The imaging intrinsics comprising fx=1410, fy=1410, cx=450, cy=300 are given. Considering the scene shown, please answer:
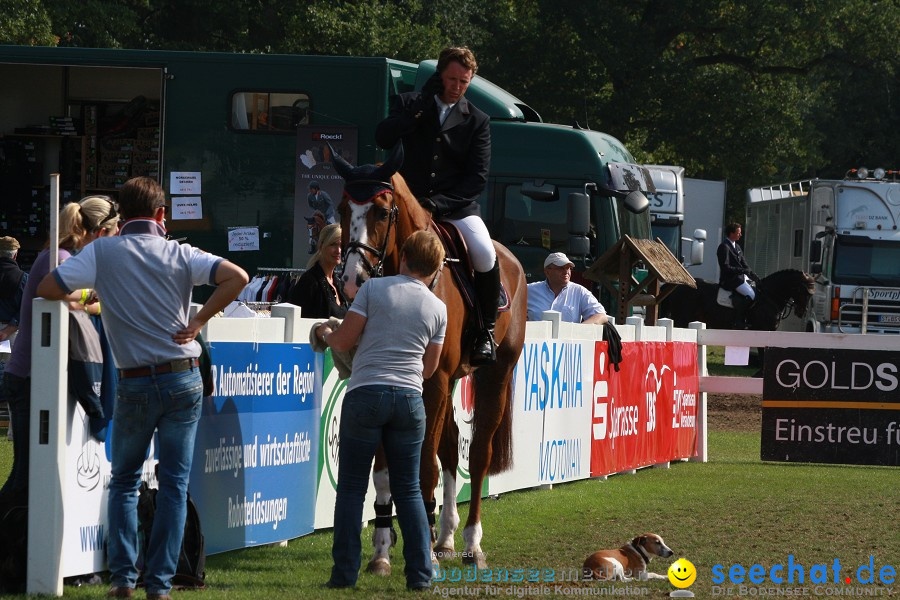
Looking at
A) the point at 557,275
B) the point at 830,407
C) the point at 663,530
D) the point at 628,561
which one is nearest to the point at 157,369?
the point at 628,561

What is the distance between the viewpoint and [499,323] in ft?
29.6

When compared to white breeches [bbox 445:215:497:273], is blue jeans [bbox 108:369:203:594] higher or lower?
lower

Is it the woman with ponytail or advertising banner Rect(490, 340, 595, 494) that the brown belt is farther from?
advertising banner Rect(490, 340, 595, 494)

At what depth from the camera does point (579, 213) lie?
55.0 ft

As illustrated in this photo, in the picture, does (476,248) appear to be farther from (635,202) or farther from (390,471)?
A: (635,202)

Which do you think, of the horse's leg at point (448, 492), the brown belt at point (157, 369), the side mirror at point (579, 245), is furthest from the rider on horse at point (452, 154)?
the side mirror at point (579, 245)

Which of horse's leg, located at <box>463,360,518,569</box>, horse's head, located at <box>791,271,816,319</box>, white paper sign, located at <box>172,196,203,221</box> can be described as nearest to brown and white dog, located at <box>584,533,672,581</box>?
horse's leg, located at <box>463,360,518,569</box>

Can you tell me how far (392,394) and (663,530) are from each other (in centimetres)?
355

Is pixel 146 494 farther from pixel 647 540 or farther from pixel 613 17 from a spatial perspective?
pixel 613 17

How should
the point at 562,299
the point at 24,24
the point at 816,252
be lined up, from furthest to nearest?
1. the point at 816,252
2. the point at 24,24
3. the point at 562,299

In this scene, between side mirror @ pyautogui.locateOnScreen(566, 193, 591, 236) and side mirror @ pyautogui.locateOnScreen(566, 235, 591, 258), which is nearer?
side mirror @ pyautogui.locateOnScreen(566, 193, 591, 236)

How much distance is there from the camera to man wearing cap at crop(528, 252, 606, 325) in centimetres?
1454

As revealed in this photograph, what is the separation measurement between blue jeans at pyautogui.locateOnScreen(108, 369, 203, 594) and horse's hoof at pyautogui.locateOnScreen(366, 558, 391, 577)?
4.77 ft

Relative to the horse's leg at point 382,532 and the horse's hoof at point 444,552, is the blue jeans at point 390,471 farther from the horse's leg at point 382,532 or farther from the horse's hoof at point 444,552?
the horse's hoof at point 444,552
